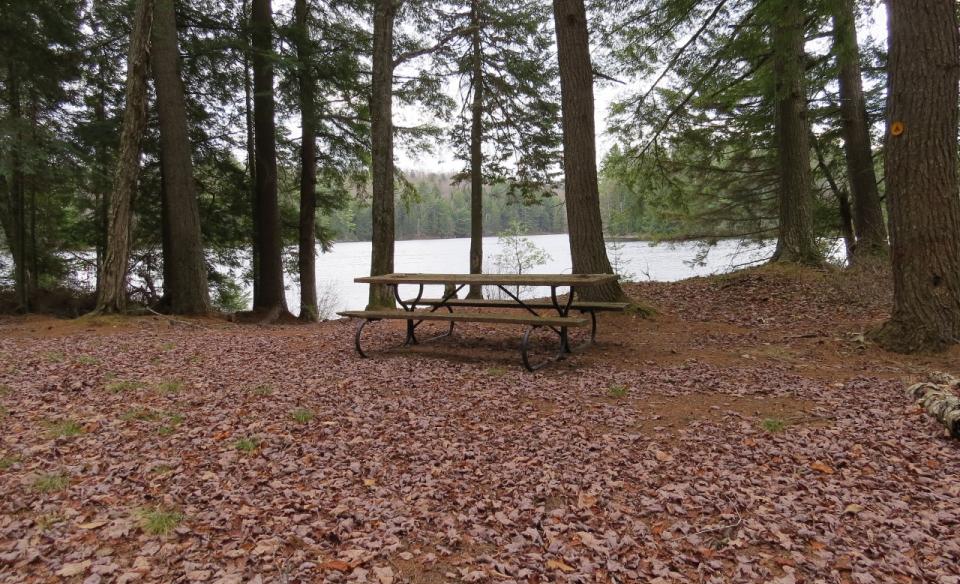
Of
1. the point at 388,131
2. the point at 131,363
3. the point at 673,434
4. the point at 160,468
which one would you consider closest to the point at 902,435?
the point at 673,434

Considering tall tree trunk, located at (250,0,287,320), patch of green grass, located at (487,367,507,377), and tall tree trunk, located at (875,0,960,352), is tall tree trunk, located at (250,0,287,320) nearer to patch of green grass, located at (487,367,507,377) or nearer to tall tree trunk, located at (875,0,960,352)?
patch of green grass, located at (487,367,507,377)

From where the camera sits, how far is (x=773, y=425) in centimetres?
337

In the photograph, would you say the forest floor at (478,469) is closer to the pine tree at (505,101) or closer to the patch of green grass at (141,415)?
the patch of green grass at (141,415)

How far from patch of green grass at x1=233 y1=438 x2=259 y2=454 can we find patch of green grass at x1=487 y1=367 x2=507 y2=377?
208cm

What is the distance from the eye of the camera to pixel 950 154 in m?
4.62

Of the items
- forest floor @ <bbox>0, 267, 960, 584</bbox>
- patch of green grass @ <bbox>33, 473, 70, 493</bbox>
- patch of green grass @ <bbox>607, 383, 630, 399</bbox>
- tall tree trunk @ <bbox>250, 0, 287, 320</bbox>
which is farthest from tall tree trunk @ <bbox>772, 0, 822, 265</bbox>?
patch of green grass @ <bbox>33, 473, 70, 493</bbox>

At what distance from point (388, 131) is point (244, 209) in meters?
4.65

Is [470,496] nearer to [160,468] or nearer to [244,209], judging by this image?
[160,468]

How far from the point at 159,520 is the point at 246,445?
30.2 inches

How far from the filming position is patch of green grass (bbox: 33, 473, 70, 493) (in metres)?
2.66

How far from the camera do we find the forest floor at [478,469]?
2.18 metres

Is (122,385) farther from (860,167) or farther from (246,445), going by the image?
(860,167)

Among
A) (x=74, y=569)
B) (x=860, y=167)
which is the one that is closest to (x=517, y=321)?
(x=74, y=569)

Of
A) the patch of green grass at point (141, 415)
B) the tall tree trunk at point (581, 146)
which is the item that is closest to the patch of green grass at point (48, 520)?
the patch of green grass at point (141, 415)
